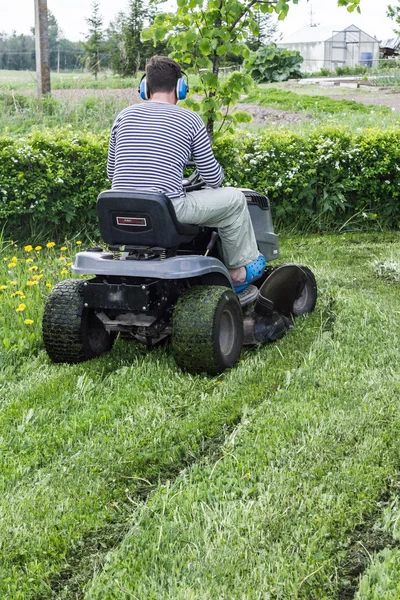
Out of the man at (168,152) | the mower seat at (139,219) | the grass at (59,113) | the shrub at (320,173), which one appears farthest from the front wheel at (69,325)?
the grass at (59,113)

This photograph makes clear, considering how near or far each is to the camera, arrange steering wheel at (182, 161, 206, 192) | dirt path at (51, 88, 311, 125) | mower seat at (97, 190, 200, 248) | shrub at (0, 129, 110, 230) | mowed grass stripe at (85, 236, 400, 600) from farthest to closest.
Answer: dirt path at (51, 88, 311, 125) → shrub at (0, 129, 110, 230) → steering wheel at (182, 161, 206, 192) → mower seat at (97, 190, 200, 248) → mowed grass stripe at (85, 236, 400, 600)

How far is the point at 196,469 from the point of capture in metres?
3.12

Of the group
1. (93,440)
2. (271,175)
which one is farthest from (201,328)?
(271,175)

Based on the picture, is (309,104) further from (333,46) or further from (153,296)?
(333,46)

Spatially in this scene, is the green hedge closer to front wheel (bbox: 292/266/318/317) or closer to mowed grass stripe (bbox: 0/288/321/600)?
front wheel (bbox: 292/266/318/317)

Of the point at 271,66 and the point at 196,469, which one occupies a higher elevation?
the point at 271,66

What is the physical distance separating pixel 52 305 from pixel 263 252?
5.00 feet

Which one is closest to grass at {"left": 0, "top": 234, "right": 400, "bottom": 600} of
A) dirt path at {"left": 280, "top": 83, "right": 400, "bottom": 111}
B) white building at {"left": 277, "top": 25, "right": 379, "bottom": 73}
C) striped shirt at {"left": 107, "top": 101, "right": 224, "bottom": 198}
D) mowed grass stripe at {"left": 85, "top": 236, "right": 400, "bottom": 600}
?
mowed grass stripe at {"left": 85, "top": 236, "right": 400, "bottom": 600}

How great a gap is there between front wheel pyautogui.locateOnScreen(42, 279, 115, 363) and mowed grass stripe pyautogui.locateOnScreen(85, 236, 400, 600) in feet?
3.69

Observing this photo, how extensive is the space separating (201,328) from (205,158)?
0.93 m

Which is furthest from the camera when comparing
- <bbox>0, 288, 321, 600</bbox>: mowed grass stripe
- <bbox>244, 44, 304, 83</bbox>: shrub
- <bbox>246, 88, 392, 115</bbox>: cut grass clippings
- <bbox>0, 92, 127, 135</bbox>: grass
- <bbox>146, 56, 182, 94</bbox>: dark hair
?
<bbox>244, 44, 304, 83</bbox>: shrub

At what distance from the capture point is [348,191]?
337 inches

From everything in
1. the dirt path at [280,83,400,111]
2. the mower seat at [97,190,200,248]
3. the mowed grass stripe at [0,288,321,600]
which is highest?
the dirt path at [280,83,400,111]

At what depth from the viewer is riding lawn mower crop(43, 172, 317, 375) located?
390 cm
